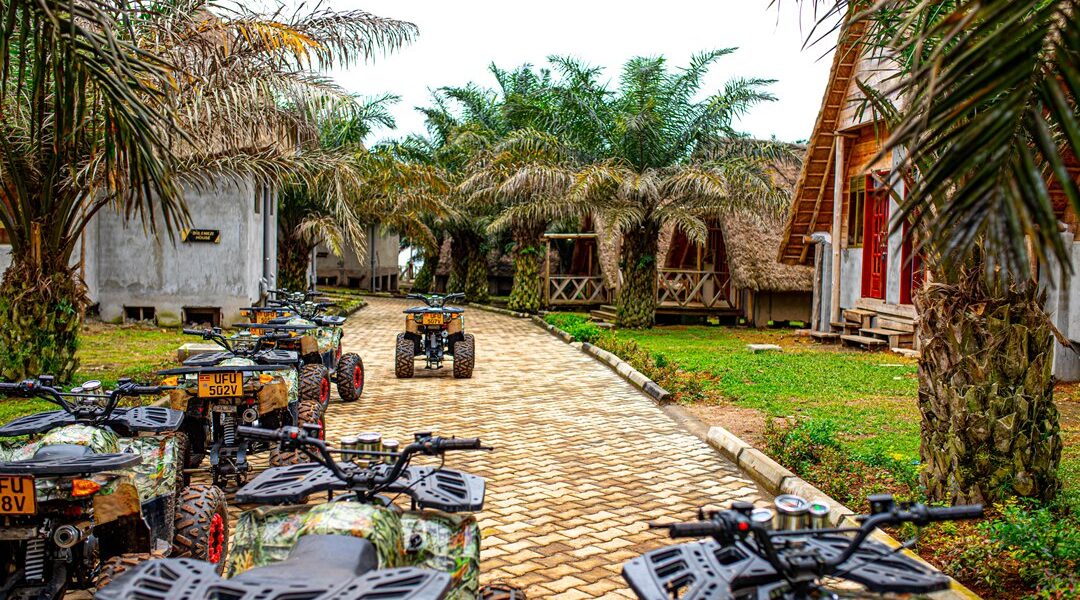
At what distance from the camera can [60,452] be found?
4.13 metres

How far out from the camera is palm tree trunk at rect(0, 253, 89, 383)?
10.5 meters

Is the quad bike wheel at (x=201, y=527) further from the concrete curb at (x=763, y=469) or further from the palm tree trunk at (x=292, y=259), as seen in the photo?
the palm tree trunk at (x=292, y=259)

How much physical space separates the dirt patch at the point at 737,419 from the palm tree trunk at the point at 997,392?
8.69 feet

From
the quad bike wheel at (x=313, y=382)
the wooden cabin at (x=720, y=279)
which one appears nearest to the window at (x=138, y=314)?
the wooden cabin at (x=720, y=279)

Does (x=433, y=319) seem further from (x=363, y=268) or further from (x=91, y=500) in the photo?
(x=363, y=268)

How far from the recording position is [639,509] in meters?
6.60

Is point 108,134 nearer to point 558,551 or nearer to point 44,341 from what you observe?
point 558,551

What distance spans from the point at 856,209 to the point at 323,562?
1697 cm

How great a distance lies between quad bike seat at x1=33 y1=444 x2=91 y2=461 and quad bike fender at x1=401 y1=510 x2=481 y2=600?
1.66 meters

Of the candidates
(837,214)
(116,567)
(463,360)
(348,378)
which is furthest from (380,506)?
(837,214)

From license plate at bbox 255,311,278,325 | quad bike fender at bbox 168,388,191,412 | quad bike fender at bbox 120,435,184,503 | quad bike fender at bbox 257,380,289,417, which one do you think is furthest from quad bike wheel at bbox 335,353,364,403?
quad bike fender at bbox 120,435,184,503

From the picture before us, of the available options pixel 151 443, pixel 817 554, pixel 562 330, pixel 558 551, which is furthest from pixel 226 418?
pixel 562 330

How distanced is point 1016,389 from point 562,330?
14998mm

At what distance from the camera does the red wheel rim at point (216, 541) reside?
4.79m
